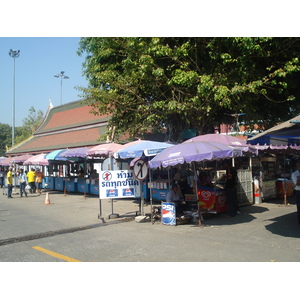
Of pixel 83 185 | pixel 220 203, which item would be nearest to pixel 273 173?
pixel 220 203

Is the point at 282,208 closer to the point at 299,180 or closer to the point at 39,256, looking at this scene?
Result: the point at 299,180

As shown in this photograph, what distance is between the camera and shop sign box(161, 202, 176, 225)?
9227 mm

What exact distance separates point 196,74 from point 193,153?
427 cm

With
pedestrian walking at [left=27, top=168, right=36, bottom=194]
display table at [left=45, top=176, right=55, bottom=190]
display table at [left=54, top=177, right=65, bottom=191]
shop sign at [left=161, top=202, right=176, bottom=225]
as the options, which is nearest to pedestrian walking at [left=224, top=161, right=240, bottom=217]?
shop sign at [left=161, top=202, right=176, bottom=225]

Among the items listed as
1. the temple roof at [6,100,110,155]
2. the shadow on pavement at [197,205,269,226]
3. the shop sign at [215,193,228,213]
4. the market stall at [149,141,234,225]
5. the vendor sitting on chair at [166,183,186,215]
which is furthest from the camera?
the temple roof at [6,100,110,155]

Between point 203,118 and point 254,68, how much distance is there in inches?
112

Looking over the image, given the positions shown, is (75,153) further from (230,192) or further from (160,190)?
(230,192)

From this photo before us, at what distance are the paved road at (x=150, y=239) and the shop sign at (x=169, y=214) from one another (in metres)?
0.28

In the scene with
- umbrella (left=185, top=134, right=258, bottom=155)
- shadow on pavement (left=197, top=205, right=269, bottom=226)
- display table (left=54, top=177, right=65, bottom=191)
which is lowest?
shadow on pavement (left=197, top=205, right=269, bottom=226)

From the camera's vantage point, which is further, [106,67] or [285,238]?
[106,67]

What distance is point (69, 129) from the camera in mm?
28219

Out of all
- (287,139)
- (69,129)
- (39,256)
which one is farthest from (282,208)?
(69,129)

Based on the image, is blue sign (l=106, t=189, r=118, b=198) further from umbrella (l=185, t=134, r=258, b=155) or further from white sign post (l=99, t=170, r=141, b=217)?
umbrella (l=185, t=134, r=258, b=155)

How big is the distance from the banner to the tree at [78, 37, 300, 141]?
3.33 m
